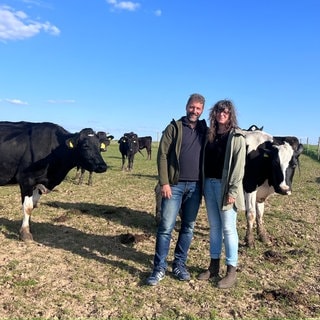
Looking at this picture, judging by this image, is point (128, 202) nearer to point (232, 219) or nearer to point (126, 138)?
point (232, 219)

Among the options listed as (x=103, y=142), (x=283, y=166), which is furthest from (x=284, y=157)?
(x=103, y=142)

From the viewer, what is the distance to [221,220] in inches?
215

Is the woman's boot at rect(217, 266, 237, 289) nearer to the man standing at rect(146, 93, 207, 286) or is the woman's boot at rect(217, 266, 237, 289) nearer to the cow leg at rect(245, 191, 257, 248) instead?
the man standing at rect(146, 93, 207, 286)

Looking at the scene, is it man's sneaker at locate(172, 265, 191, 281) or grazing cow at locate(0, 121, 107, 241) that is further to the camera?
grazing cow at locate(0, 121, 107, 241)

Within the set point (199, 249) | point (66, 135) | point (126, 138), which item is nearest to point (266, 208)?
point (199, 249)

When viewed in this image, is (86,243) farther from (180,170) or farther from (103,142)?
(103,142)

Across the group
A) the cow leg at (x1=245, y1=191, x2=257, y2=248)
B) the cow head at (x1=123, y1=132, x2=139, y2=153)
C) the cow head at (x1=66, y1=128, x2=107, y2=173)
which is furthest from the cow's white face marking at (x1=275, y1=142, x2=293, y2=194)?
the cow head at (x1=123, y1=132, x2=139, y2=153)

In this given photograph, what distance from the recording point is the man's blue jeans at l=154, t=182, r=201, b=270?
17.4ft

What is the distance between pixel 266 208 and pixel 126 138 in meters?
14.2

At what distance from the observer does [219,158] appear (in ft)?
17.5

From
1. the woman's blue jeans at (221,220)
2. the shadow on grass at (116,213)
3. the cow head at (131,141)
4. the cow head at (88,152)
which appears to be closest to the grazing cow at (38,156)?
the cow head at (88,152)

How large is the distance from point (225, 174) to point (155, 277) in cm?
168

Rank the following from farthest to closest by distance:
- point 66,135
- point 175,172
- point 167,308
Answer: point 66,135 → point 175,172 → point 167,308

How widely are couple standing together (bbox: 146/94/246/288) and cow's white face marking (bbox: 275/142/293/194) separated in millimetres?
2037
